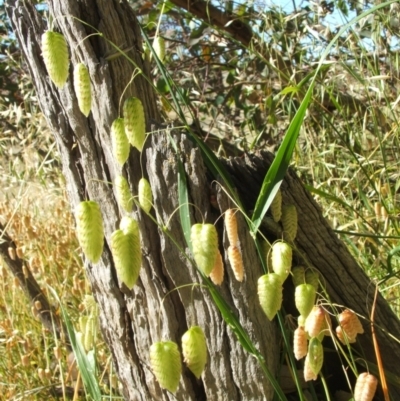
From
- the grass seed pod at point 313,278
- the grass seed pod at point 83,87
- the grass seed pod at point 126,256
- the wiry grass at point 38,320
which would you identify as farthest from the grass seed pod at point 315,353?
the wiry grass at point 38,320

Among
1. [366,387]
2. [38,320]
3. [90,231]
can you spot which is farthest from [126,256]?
[38,320]

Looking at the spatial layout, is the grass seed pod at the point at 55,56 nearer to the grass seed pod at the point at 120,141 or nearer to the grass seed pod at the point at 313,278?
the grass seed pod at the point at 120,141

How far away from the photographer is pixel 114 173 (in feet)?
3.89

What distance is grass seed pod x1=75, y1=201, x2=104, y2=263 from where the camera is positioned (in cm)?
85

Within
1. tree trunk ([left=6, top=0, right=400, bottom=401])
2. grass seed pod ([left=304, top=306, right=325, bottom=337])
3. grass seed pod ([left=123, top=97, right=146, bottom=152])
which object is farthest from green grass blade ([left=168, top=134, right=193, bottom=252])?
grass seed pod ([left=304, top=306, right=325, bottom=337])

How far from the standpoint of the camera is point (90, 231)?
33.8 inches

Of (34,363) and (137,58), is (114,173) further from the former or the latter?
(34,363)

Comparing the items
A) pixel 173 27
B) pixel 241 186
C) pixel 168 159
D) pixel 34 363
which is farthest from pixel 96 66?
pixel 173 27

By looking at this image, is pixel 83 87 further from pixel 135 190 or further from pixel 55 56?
pixel 135 190

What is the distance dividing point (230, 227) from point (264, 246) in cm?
15

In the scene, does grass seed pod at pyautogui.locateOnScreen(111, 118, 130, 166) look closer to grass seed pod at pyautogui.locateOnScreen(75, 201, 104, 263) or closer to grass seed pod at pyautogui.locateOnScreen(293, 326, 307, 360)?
grass seed pod at pyautogui.locateOnScreen(75, 201, 104, 263)

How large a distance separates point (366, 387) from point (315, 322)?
0.37 ft

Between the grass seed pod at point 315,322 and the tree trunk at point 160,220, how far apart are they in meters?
0.21

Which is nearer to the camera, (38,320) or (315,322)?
(315,322)
